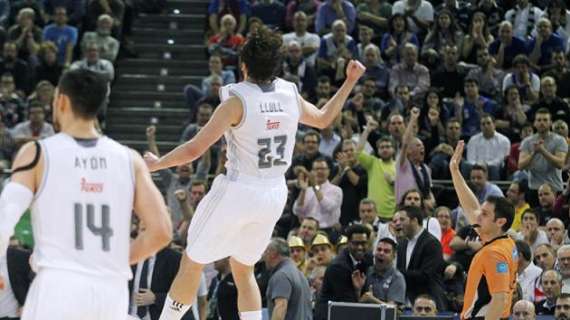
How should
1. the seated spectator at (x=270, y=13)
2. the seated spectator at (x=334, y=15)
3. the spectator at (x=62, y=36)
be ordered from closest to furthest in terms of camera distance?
the spectator at (x=62, y=36) < the seated spectator at (x=334, y=15) < the seated spectator at (x=270, y=13)

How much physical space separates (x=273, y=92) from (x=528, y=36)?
13.7 meters

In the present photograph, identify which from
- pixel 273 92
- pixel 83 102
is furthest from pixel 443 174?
pixel 83 102

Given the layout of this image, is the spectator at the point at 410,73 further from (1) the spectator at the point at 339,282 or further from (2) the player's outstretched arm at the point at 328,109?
(2) the player's outstretched arm at the point at 328,109

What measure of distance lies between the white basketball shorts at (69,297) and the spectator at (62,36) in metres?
16.7

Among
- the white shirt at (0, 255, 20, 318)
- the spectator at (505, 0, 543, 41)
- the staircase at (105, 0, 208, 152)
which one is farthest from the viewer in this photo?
the staircase at (105, 0, 208, 152)

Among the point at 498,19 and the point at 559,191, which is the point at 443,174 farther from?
the point at 498,19

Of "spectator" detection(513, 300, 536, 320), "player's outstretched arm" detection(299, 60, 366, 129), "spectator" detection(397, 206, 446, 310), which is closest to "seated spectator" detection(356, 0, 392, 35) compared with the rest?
"spectator" detection(397, 206, 446, 310)

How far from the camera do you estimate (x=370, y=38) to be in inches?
918

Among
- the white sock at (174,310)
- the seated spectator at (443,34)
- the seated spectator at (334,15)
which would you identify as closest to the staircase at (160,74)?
the seated spectator at (334,15)

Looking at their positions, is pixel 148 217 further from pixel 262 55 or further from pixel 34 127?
pixel 34 127

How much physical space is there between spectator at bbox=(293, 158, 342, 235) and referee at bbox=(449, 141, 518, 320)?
7500 millimetres

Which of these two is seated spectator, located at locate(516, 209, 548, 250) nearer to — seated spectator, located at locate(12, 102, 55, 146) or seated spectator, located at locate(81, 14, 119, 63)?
seated spectator, located at locate(12, 102, 55, 146)

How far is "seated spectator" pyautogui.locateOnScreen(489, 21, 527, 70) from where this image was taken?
22.9 meters

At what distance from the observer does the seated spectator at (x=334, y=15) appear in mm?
23984
